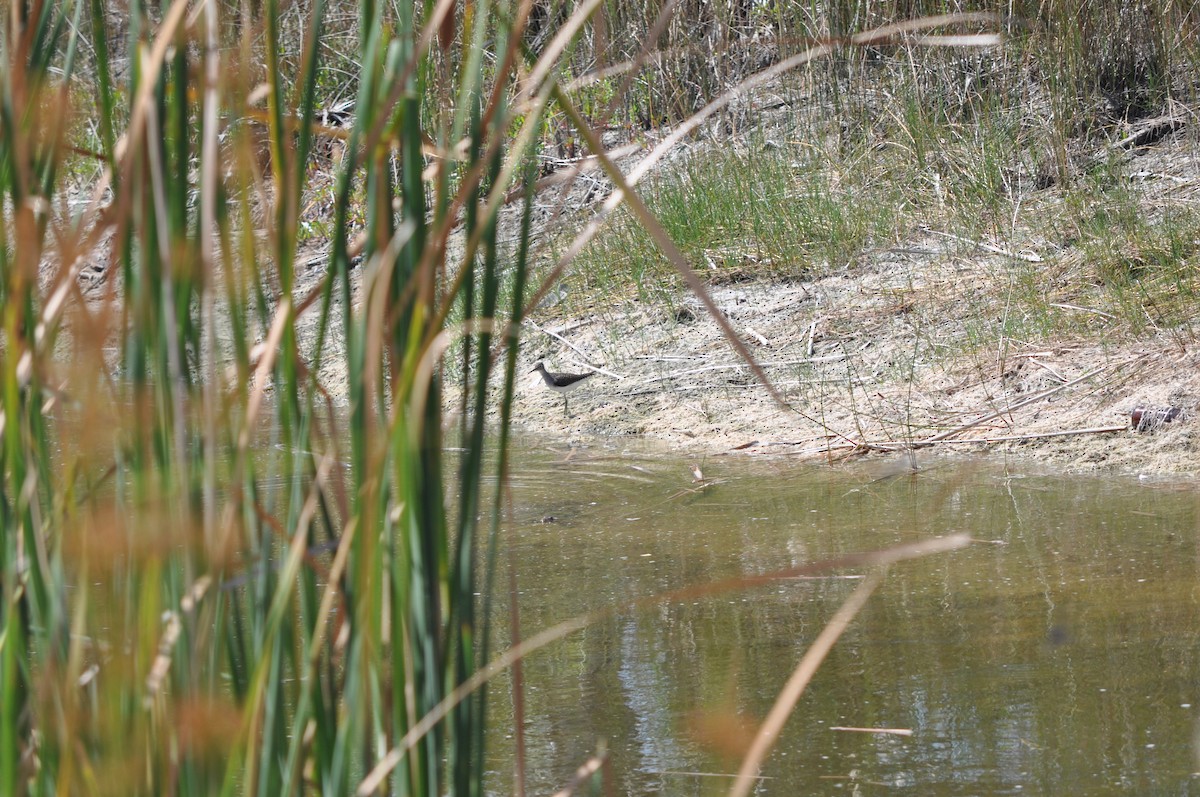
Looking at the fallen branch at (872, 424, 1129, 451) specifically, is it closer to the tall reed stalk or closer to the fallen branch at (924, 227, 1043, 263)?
the fallen branch at (924, 227, 1043, 263)

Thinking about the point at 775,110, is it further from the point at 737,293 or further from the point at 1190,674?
the point at 1190,674

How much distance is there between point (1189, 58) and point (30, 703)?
583 cm

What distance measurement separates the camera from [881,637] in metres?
2.57

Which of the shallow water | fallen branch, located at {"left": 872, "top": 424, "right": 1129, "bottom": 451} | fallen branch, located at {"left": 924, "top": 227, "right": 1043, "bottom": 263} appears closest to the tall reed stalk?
the shallow water

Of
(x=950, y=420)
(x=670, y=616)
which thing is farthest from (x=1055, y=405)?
(x=670, y=616)

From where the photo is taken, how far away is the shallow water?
2.03m

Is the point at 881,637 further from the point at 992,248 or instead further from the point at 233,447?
the point at 992,248

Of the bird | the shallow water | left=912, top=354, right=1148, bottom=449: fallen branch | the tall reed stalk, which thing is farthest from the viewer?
the bird

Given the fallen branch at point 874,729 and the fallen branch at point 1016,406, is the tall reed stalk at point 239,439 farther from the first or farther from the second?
the fallen branch at point 1016,406

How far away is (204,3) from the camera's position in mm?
1103

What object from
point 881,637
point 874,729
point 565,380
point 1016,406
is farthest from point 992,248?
point 874,729

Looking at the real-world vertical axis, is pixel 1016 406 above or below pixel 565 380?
below

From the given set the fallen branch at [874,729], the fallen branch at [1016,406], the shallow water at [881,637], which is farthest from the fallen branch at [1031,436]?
the fallen branch at [874,729]

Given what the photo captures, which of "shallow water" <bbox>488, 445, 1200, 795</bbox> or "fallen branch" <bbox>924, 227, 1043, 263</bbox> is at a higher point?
"fallen branch" <bbox>924, 227, 1043, 263</bbox>
